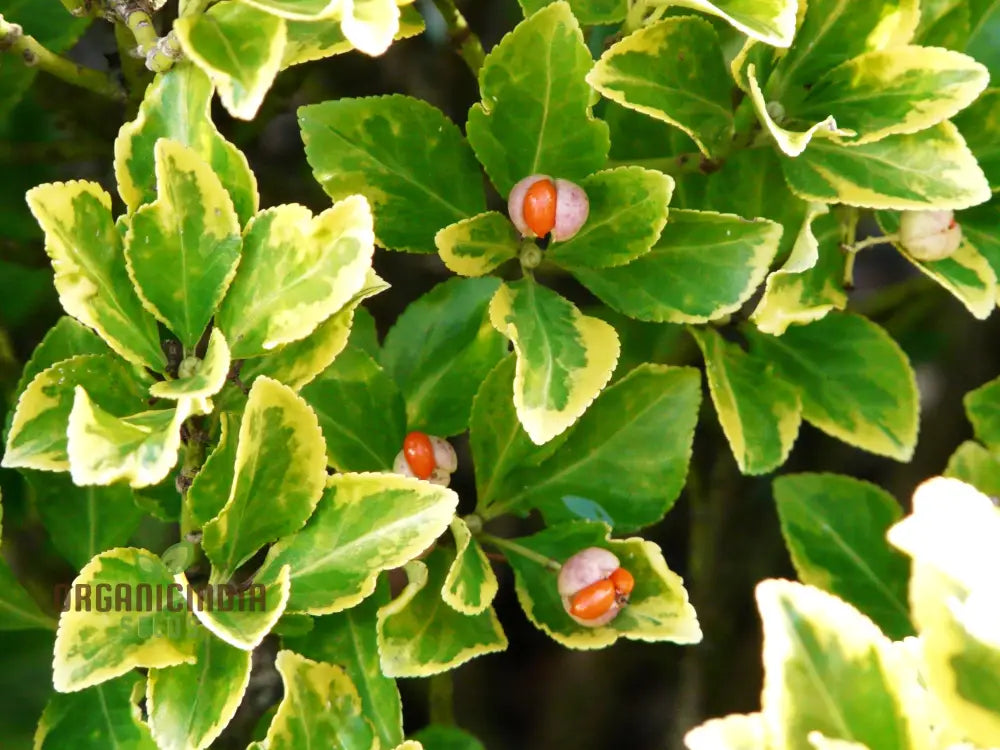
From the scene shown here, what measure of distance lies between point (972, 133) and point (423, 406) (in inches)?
20.9

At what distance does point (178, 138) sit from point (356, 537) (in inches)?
12.0

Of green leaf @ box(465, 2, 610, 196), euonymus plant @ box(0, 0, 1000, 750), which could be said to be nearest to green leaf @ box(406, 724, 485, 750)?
euonymus plant @ box(0, 0, 1000, 750)

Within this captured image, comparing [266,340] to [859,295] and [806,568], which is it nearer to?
[806,568]

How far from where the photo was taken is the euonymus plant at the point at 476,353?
2.28 feet

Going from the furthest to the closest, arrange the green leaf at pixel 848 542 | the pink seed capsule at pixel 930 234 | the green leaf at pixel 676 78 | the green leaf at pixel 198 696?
the green leaf at pixel 848 542 < the pink seed capsule at pixel 930 234 < the green leaf at pixel 676 78 < the green leaf at pixel 198 696

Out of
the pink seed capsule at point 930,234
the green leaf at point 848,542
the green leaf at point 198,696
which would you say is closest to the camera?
the green leaf at point 198,696

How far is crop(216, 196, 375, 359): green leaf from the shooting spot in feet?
2.36

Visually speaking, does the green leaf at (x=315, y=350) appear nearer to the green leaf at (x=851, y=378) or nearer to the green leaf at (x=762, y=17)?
the green leaf at (x=762, y=17)

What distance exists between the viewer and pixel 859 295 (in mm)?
2020

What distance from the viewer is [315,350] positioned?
791mm

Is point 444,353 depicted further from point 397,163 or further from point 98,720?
point 98,720

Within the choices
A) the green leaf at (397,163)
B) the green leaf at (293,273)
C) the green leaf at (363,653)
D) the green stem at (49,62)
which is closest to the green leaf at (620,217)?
the green leaf at (397,163)

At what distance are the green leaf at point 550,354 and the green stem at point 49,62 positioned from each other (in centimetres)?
39

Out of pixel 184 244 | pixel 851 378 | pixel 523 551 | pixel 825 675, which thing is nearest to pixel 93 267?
pixel 184 244
